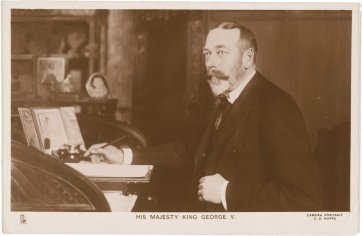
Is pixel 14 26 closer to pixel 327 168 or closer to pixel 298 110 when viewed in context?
pixel 298 110

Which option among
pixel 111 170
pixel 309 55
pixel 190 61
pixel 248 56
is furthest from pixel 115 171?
pixel 309 55

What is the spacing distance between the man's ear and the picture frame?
1.95ft

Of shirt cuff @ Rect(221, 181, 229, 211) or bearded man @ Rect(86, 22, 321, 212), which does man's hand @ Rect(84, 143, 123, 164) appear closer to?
bearded man @ Rect(86, 22, 321, 212)

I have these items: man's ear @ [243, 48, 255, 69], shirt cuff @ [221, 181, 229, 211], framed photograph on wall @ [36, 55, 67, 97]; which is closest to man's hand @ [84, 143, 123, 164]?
framed photograph on wall @ [36, 55, 67, 97]

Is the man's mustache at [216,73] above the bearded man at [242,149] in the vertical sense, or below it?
above

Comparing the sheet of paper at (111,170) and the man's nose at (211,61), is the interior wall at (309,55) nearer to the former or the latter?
the man's nose at (211,61)

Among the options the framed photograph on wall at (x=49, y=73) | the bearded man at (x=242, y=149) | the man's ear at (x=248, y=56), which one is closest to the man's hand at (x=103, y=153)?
the bearded man at (x=242, y=149)

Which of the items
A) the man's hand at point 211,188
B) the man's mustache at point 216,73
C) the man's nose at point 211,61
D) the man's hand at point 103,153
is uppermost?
the man's nose at point 211,61

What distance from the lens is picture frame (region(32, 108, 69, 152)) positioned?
1558mm

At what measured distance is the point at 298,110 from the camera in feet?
5.08

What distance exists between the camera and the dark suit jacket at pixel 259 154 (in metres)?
1.52

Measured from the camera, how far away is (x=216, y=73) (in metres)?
1.56

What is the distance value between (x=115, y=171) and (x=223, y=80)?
435mm

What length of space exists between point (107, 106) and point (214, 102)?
0.33m
